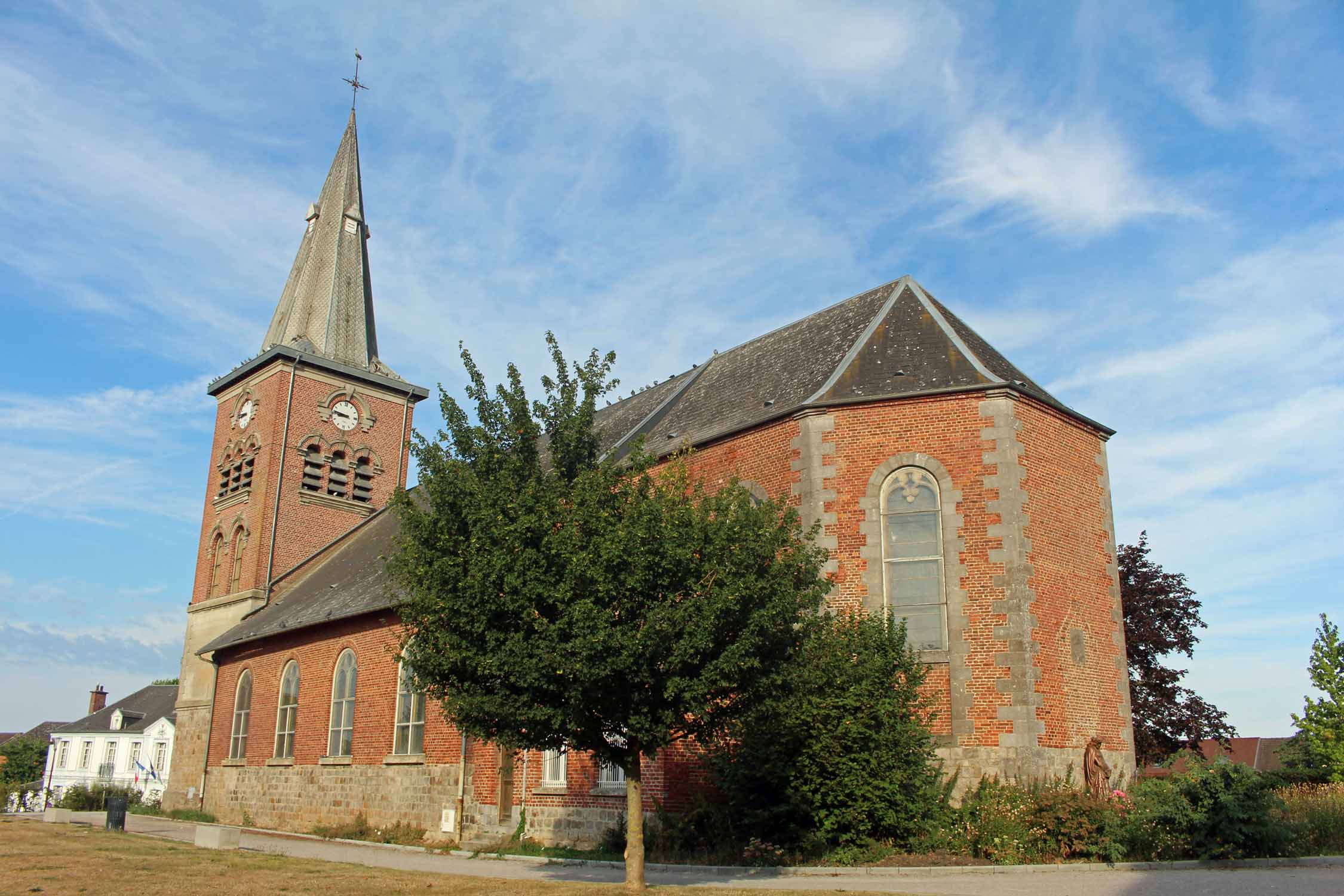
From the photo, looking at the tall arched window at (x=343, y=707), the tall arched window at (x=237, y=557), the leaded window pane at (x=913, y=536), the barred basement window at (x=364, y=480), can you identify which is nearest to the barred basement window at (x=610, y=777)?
the leaded window pane at (x=913, y=536)

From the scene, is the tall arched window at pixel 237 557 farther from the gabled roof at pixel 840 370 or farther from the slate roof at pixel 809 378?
the gabled roof at pixel 840 370

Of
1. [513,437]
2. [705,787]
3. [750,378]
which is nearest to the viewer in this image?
[513,437]

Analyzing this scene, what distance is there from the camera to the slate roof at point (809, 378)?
17.8m

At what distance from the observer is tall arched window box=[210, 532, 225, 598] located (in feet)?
108

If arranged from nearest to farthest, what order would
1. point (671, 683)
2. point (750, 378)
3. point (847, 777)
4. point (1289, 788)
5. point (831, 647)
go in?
point (671, 683)
point (847, 777)
point (831, 647)
point (1289, 788)
point (750, 378)

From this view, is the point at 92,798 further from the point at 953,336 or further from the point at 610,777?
the point at 953,336

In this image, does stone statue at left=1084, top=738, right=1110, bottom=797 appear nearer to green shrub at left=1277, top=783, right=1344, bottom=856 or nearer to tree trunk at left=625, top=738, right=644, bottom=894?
green shrub at left=1277, top=783, right=1344, bottom=856

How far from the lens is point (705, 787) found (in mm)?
16266

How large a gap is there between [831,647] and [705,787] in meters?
3.38

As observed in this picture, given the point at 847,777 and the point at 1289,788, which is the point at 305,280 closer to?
the point at 847,777

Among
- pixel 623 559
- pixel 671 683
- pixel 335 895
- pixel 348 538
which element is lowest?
pixel 335 895

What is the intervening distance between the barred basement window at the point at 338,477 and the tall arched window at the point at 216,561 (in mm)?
3700

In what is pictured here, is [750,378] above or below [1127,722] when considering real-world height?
above

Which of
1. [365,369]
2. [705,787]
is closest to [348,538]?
[365,369]
